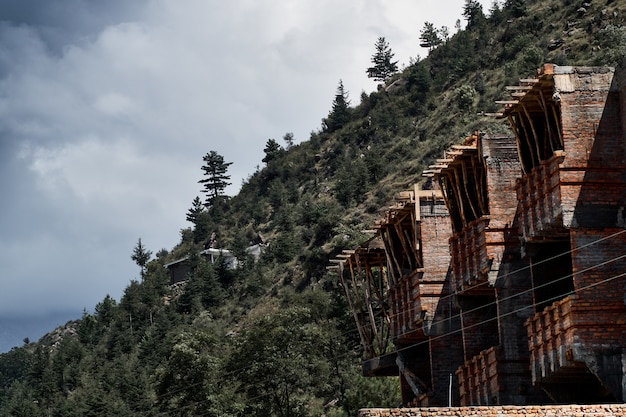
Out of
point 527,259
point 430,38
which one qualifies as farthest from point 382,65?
point 527,259

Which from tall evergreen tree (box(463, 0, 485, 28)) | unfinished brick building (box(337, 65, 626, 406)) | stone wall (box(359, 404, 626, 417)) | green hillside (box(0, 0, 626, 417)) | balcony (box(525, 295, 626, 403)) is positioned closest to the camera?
stone wall (box(359, 404, 626, 417))

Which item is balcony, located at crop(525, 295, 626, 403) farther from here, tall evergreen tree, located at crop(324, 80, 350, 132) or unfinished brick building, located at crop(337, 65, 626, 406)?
tall evergreen tree, located at crop(324, 80, 350, 132)

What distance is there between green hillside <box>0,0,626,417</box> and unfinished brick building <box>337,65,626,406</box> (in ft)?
68.5

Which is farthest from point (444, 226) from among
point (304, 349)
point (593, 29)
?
point (593, 29)

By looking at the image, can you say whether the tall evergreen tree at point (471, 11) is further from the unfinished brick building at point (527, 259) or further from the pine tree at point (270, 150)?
the unfinished brick building at point (527, 259)

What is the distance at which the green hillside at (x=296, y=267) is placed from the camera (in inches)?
2992

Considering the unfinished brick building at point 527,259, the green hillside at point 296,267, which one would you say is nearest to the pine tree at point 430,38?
the green hillside at point 296,267

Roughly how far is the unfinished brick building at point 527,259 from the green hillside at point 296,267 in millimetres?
20865

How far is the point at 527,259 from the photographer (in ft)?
136

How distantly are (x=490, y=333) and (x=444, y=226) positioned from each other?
19.8 feet

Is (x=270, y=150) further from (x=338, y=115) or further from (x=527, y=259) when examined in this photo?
(x=527, y=259)

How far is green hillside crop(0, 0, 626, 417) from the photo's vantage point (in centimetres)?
7600

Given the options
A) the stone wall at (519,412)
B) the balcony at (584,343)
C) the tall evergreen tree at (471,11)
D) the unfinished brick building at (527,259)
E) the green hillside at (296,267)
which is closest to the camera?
the stone wall at (519,412)

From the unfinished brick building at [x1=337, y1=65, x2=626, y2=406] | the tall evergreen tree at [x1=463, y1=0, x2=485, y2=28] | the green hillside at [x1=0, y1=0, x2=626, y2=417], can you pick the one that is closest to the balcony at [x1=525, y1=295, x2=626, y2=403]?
the unfinished brick building at [x1=337, y1=65, x2=626, y2=406]
